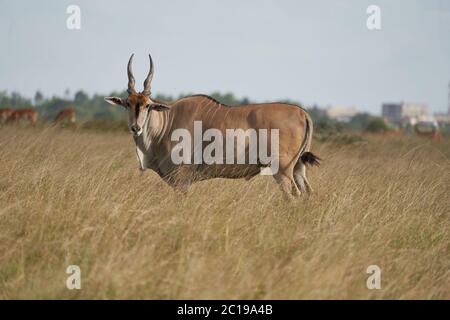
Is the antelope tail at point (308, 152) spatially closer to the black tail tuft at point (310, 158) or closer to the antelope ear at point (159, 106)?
the black tail tuft at point (310, 158)

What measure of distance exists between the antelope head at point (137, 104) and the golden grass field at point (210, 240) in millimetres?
612

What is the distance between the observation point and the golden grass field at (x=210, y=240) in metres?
4.06

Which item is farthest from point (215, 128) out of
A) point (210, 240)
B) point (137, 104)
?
point (210, 240)

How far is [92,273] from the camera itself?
4.05 meters

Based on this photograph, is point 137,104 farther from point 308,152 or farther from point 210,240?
point 210,240

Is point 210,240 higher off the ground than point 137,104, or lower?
lower

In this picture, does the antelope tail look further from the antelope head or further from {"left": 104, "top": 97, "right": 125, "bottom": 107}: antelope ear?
{"left": 104, "top": 97, "right": 125, "bottom": 107}: antelope ear

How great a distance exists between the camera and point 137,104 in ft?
22.3

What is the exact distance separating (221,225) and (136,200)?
2.92ft

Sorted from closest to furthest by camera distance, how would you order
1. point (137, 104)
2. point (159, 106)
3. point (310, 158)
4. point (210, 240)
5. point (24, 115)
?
point (210, 240) < point (137, 104) < point (159, 106) < point (310, 158) < point (24, 115)

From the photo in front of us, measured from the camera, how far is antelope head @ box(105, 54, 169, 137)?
267 inches

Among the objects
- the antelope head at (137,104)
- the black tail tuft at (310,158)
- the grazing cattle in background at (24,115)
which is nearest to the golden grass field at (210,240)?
the black tail tuft at (310,158)

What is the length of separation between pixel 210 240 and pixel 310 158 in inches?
104

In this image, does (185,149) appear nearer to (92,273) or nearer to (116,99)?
(116,99)
